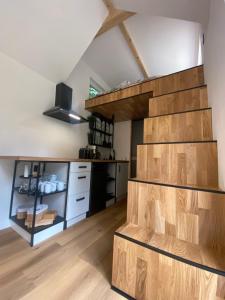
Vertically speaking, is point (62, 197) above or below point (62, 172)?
below

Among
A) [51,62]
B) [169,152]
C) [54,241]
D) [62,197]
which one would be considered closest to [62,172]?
[62,197]

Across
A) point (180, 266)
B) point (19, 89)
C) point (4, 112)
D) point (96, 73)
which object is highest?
point (96, 73)

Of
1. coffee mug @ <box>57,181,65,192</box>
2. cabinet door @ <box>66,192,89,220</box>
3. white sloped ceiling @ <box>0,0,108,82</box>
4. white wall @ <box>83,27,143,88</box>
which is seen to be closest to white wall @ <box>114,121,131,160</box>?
white wall @ <box>83,27,143,88</box>

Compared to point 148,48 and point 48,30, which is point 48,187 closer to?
point 48,30

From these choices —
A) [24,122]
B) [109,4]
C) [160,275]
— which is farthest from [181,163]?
[109,4]

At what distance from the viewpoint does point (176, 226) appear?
0.92 metres

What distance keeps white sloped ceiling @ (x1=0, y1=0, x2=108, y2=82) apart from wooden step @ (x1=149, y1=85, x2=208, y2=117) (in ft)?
4.65

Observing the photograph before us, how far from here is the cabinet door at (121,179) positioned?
3.07m

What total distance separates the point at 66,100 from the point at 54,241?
197 centimetres

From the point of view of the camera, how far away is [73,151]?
108 inches

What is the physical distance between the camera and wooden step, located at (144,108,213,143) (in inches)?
48.5

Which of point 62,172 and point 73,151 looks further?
point 73,151

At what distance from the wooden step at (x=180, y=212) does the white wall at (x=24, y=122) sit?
1553 millimetres

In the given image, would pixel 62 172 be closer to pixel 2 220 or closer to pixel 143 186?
pixel 2 220
